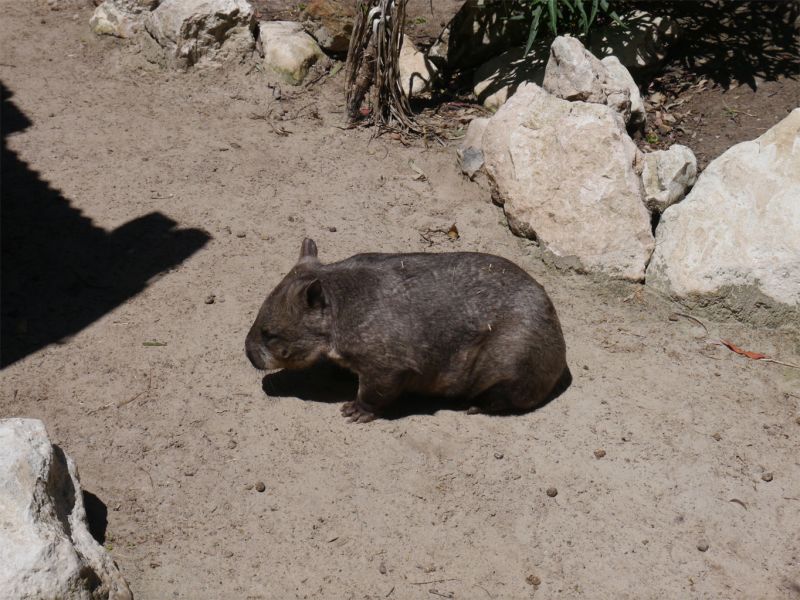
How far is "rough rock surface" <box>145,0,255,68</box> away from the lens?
8.96 m

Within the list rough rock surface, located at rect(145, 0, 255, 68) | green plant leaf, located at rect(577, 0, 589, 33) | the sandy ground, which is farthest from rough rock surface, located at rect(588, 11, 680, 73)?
rough rock surface, located at rect(145, 0, 255, 68)

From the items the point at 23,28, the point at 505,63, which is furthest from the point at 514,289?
the point at 23,28

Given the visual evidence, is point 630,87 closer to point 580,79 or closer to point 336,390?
point 580,79

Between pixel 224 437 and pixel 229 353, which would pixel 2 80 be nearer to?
pixel 229 353

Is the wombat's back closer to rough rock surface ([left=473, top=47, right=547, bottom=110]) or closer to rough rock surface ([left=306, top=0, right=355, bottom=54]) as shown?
rough rock surface ([left=473, top=47, right=547, bottom=110])

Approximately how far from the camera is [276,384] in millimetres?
5883

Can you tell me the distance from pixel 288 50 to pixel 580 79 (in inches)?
131

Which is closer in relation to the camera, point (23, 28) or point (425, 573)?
point (425, 573)

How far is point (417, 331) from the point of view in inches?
213

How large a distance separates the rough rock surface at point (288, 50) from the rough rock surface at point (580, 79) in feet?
9.13

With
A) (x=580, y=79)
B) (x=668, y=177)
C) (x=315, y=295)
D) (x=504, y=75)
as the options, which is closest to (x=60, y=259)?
(x=315, y=295)

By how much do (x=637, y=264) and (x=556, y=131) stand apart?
1.34m

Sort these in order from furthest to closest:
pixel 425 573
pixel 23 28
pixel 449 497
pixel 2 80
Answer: pixel 23 28 → pixel 2 80 → pixel 449 497 → pixel 425 573

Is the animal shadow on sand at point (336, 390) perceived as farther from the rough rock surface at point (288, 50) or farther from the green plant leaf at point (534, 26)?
the rough rock surface at point (288, 50)
